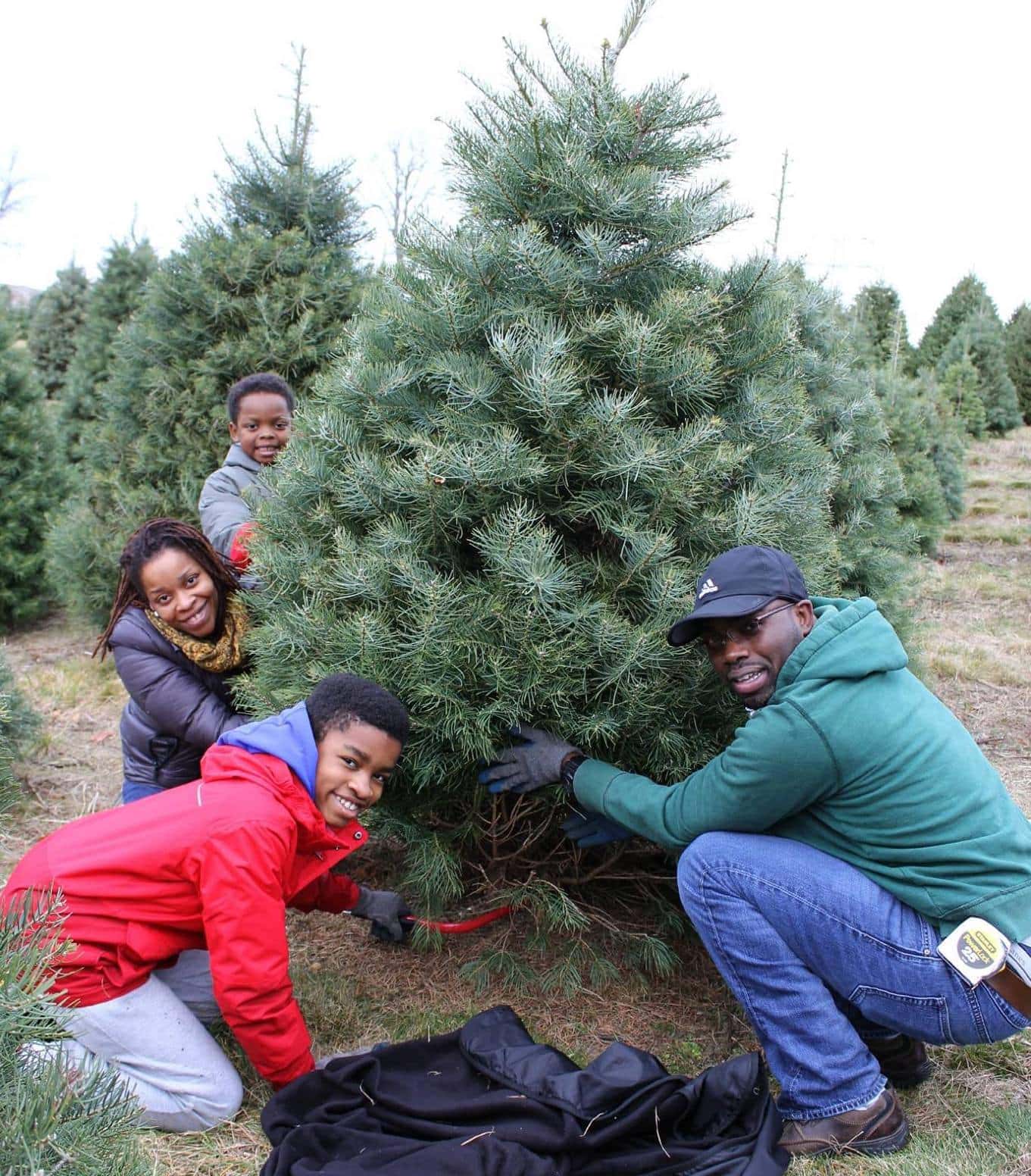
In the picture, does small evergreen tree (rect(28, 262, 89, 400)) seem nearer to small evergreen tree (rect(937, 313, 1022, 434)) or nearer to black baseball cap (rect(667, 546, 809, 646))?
small evergreen tree (rect(937, 313, 1022, 434))

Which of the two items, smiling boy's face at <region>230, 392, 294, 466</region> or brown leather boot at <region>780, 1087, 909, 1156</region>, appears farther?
smiling boy's face at <region>230, 392, 294, 466</region>

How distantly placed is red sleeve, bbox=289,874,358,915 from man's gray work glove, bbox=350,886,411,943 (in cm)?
8

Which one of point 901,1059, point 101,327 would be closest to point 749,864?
point 901,1059

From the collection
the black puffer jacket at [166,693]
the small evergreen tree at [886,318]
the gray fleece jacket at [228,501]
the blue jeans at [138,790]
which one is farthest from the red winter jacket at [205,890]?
the small evergreen tree at [886,318]

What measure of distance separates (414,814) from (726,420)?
4.92 feet

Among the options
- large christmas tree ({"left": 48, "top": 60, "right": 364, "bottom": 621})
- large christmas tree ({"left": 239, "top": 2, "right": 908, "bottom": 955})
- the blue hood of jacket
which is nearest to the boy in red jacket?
the blue hood of jacket

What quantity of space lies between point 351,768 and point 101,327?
401 inches

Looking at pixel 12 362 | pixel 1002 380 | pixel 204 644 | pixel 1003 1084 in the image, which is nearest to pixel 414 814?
pixel 204 644

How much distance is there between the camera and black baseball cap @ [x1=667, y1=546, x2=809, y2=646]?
2229mm

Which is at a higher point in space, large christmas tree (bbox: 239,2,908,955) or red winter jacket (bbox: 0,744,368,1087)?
large christmas tree (bbox: 239,2,908,955)

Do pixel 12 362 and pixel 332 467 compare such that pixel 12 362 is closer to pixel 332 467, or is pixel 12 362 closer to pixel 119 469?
pixel 119 469

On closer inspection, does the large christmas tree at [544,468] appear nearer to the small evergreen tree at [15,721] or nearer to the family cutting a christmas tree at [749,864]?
the family cutting a christmas tree at [749,864]

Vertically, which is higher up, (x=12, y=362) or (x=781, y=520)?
(x=12, y=362)

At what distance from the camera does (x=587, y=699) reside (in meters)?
2.46
